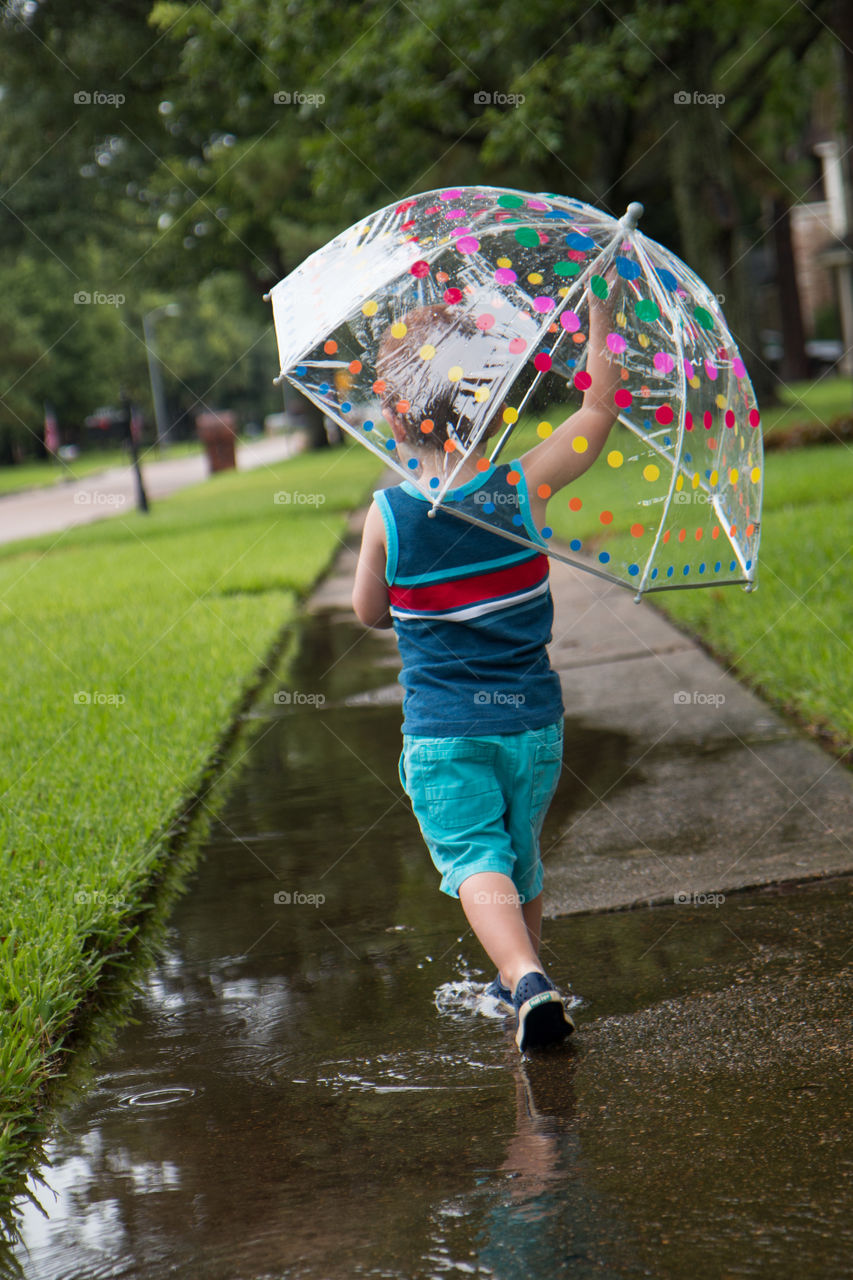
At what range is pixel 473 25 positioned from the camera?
13.8 meters

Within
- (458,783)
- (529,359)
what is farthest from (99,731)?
(529,359)

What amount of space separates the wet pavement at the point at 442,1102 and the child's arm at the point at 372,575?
0.94 m

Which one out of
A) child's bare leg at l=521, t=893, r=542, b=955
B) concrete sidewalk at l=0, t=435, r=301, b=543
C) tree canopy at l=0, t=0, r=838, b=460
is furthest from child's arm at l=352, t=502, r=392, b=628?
concrete sidewalk at l=0, t=435, r=301, b=543

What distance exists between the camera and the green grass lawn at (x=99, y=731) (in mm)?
3205

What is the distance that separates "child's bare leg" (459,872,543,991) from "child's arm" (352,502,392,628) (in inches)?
25.1

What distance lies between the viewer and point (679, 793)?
454cm

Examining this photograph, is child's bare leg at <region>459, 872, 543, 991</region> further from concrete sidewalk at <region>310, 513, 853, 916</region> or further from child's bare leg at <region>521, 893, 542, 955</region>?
concrete sidewalk at <region>310, 513, 853, 916</region>

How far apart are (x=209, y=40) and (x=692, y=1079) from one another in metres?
15.1

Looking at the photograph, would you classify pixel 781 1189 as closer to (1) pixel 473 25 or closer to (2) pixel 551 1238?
(2) pixel 551 1238

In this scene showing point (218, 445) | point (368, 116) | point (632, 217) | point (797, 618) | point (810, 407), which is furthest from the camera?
point (218, 445)

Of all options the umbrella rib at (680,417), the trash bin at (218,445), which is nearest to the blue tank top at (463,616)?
the umbrella rib at (680,417)

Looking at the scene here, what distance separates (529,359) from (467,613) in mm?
570

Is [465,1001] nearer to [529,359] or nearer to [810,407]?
[529,359]

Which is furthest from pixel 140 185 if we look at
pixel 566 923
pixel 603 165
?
pixel 566 923
